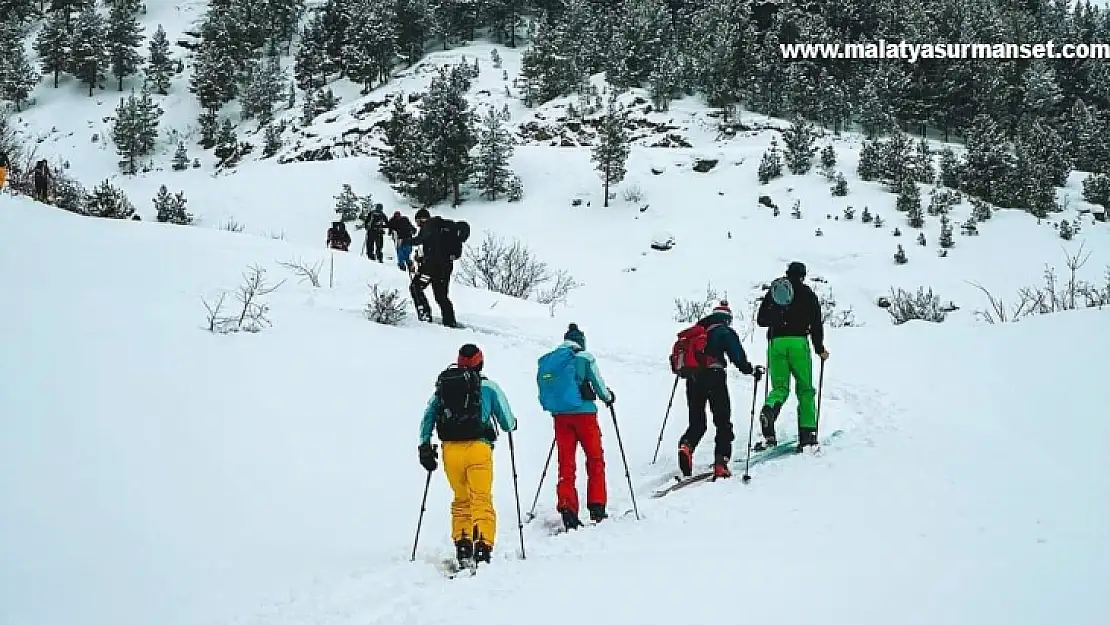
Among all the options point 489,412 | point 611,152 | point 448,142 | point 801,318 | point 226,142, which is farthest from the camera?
point 226,142

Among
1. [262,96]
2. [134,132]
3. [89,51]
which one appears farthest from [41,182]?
[89,51]

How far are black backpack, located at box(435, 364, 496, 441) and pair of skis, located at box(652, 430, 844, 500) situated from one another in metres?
2.01

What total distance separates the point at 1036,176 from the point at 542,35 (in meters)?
29.7

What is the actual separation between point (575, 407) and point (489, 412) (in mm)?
946

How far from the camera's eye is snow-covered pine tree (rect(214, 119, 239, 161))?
137 ft

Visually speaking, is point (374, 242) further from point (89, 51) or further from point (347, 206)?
point (89, 51)

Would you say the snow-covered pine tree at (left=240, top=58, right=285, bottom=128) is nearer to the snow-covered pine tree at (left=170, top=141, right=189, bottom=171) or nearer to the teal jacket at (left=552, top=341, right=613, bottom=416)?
the snow-covered pine tree at (left=170, top=141, right=189, bottom=171)

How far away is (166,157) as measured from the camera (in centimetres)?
4328

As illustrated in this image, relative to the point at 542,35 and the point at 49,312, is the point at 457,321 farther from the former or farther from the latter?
the point at 542,35

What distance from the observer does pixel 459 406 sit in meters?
4.68

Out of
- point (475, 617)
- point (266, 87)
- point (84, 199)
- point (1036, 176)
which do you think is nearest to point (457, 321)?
point (475, 617)

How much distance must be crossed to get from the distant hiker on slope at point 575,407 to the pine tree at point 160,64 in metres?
56.2

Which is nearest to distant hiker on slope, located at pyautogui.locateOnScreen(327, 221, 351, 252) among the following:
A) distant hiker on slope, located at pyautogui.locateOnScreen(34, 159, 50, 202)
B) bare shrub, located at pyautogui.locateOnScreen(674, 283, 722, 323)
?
distant hiker on slope, located at pyautogui.locateOnScreen(34, 159, 50, 202)

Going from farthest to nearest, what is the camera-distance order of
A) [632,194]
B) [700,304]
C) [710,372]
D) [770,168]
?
[632,194], [770,168], [700,304], [710,372]
